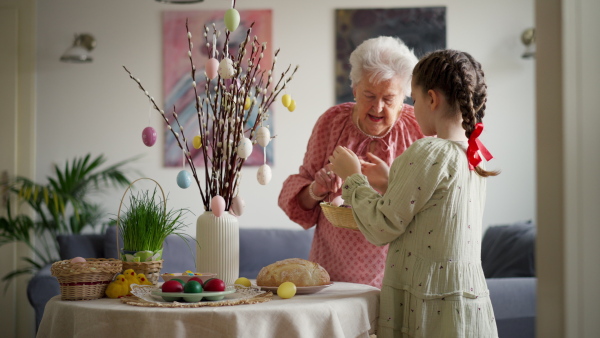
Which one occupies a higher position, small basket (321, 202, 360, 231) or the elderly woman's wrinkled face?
the elderly woman's wrinkled face

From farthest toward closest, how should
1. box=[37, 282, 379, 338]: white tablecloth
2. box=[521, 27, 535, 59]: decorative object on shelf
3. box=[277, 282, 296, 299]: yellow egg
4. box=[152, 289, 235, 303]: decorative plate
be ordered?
box=[521, 27, 535, 59]: decorative object on shelf
box=[277, 282, 296, 299]: yellow egg
box=[152, 289, 235, 303]: decorative plate
box=[37, 282, 379, 338]: white tablecloth

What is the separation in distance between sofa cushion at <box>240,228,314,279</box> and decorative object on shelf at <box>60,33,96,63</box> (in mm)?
1824

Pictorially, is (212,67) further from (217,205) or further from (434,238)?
(434,238)

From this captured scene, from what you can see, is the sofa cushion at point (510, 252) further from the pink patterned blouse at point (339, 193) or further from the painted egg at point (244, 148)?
the painted egg at point (244, 148)

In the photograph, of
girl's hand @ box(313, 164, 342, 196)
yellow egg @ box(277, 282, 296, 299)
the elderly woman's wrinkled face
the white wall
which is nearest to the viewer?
yellow egg @ box(277, 282, 296, 299)

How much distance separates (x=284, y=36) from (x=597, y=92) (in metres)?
4.20

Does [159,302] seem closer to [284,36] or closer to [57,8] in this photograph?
[284,36]

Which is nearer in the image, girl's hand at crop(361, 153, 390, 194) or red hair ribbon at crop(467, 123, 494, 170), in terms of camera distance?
red hair ribbon at crop(467, 123, 494, 170)

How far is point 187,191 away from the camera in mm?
5086

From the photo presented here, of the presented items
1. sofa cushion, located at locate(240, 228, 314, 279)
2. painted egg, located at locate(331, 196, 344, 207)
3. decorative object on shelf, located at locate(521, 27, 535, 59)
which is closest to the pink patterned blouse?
painted egg, located at locate(331, 196, 344, 207)

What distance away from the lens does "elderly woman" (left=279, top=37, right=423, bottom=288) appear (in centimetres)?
221

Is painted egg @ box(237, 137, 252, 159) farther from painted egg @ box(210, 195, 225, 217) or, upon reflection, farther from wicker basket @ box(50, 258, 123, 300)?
wicker basket @ box(50, 258, 123, 300)

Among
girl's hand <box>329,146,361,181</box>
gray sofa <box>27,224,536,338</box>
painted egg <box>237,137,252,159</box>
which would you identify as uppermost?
painted egg <box>237,137,252,159</box>

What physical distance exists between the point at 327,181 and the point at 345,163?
27 centimetres
